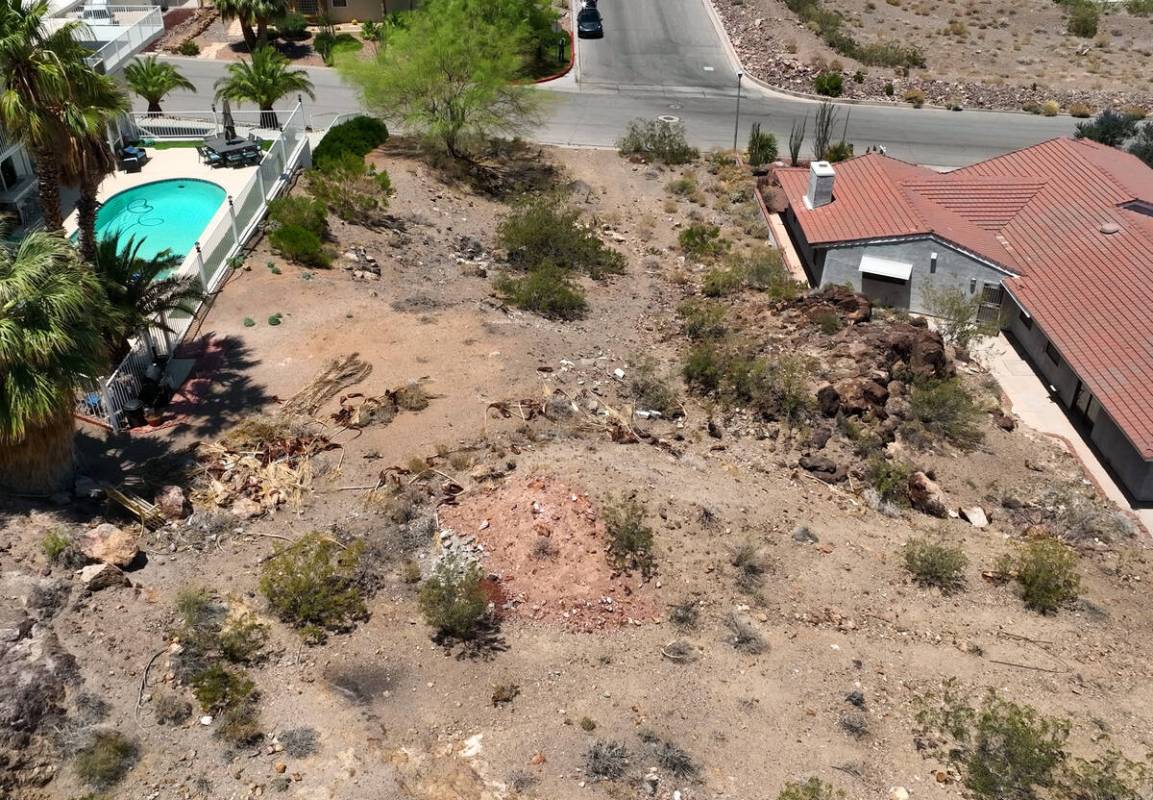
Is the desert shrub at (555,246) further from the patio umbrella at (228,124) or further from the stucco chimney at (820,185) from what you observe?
the patio umbrella at (228,124)

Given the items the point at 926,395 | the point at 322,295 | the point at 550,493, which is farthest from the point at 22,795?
the point at 926,395

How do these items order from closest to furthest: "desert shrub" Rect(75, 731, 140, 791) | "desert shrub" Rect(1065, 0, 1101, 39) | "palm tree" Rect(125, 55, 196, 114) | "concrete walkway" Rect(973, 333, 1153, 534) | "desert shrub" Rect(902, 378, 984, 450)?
"desert shrub" Rect(75, 731, 140, 791), "concrete walkway" Rect(973, 333, 1153, 534), "desert shrub" Rect(902, 378, 984, 450), "palm tree" Rect(125, 55, 196, 114), "desert shrub" Rect(1065, 0, 1101, 39)

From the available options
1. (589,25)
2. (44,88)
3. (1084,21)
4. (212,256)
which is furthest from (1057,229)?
(1084,21)

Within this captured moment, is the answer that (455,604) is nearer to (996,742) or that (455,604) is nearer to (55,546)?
(55,546)

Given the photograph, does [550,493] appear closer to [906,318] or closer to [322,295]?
[322,295]

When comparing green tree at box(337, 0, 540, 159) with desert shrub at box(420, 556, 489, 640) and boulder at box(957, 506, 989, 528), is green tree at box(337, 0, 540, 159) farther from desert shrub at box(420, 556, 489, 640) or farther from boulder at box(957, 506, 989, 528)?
desert shrub at box(420, 556, 489, 640)

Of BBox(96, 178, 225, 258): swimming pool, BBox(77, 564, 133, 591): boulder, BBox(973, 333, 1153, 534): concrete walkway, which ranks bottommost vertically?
BBox(973, 333, 1153, 534): concrete walkway

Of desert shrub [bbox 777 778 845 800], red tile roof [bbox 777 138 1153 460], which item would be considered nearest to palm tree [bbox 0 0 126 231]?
desert shrub [bbox 777 778 845 800]
